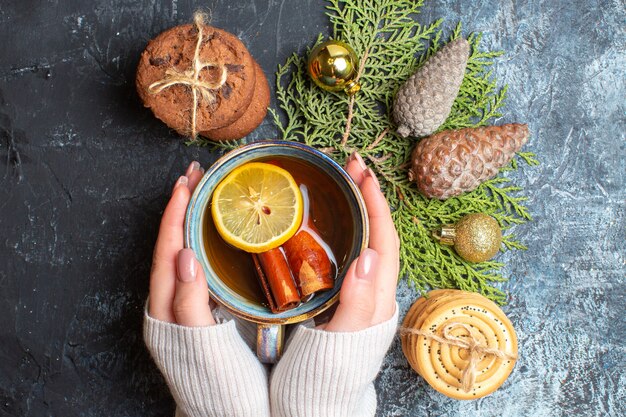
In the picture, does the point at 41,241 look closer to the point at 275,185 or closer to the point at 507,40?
the point at 275,185

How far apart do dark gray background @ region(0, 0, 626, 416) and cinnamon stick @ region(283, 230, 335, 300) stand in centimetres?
28

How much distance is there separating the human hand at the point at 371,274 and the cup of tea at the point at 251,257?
40 mm

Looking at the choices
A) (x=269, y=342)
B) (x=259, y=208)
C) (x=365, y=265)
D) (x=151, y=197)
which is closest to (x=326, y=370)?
(x=269, y=342)

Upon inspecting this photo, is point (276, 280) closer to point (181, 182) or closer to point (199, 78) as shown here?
point (181, 182)

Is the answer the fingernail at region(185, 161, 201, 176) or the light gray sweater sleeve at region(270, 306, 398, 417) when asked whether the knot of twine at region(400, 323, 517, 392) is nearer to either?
the light gray sweater sleeve at region(270, 306, 398, 417)

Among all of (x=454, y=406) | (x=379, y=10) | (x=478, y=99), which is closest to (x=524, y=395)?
(x=454, y=406)

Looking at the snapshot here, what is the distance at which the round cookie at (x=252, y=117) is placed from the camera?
1.16 meters

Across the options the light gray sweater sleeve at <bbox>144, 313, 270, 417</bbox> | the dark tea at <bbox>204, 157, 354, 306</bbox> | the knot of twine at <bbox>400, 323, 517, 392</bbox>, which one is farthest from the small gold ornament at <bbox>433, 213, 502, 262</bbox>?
the light gray sweater sleeve at <bbox>144, 313, 270, 417</bbox>

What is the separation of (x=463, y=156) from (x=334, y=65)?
0.31 metres

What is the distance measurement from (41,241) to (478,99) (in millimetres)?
1018

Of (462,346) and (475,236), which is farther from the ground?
(475,236)

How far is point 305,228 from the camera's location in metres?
1.14

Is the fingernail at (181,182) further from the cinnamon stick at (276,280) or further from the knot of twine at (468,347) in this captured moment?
the knot of twine at (468,347)

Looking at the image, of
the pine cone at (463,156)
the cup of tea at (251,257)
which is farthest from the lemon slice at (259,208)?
the pine cone at (463,156)
